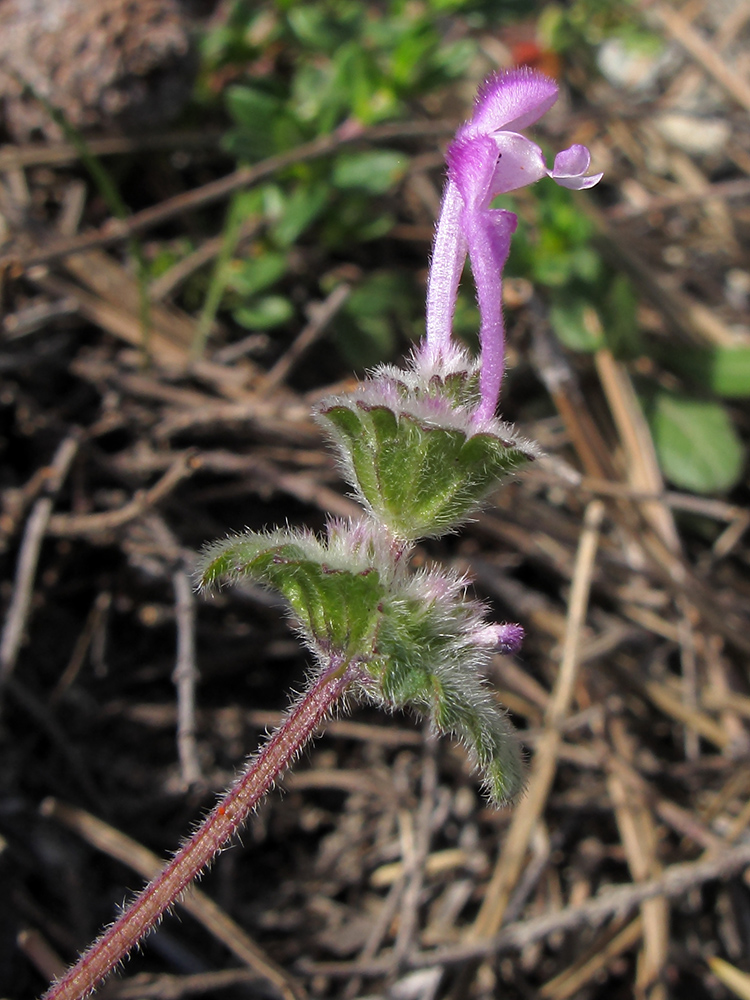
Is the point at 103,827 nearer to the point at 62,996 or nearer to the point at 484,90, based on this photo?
the point at 62,996

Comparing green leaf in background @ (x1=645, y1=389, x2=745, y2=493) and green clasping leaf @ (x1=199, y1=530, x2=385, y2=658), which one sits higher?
green leaf in background @ (x1=645, y1=389, x2=745, y2=493)

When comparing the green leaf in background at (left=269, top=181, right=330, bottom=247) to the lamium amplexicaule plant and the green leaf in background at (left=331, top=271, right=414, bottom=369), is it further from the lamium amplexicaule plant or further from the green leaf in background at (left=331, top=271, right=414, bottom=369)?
the lamium amplexicaule plant

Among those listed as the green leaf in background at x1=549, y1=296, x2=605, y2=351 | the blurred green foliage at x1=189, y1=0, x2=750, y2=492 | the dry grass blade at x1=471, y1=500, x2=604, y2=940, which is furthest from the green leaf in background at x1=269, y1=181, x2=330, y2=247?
the dry grass blade at x1=471, y1=500, x2=604, y2=940

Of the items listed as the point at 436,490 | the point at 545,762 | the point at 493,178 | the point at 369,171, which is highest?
the point at 369,171

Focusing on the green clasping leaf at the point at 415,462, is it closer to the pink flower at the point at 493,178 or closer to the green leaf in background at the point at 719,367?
the pink flower at the point at 493,178

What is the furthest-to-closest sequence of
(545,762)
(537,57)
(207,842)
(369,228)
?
1. (537,57)
2. (369,228)
3. (545,762)
4. (207,842)

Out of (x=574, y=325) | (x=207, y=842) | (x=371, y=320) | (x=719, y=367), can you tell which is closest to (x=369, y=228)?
(x=371, y=320)

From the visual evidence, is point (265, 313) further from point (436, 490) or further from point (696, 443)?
point (436, 490)
